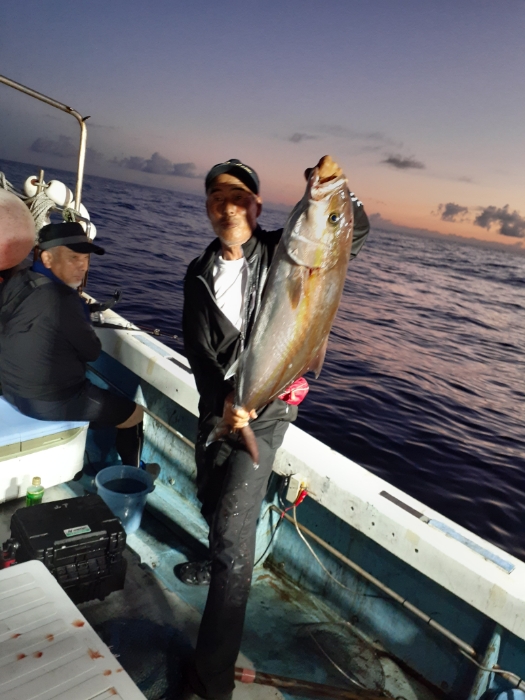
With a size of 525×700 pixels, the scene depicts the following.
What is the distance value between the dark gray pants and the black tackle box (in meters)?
0.72

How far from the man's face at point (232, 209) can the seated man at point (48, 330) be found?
176cm

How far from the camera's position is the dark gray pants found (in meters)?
2.50

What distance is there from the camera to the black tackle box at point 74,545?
9.23 ft

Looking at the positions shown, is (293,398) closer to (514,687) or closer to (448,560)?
(448,560)

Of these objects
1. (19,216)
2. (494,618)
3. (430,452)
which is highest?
(19,216)

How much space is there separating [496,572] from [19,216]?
4.01 m

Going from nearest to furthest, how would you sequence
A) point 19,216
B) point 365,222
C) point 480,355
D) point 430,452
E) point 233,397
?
point 233,397, point 365,222, point 19,216, point 430,452, point 480,355

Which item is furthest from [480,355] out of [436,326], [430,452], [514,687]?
[514,687]

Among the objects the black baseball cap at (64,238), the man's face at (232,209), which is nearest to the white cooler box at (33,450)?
the black baseball cap at (64,238)

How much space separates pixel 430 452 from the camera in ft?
28.0

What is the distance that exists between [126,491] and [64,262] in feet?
6.44

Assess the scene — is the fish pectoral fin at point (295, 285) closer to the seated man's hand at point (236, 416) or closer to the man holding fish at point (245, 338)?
the man holding fish at point (245, 338)

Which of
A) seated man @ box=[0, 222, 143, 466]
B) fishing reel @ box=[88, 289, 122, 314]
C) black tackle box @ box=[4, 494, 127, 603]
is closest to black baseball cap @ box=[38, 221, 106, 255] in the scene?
seated man @ box=[0, 222, 143, 466]

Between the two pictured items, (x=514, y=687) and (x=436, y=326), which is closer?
(x=514, y=687)
